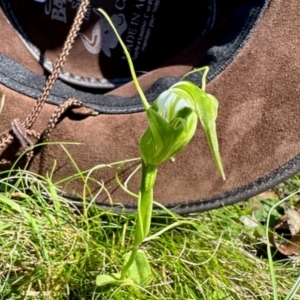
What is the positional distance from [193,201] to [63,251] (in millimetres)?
177

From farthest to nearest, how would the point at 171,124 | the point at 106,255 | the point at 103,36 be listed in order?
1. the point at 103,36
2. the point at 106,255
3. the point at 171,124

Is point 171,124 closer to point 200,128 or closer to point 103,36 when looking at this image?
point 200,128

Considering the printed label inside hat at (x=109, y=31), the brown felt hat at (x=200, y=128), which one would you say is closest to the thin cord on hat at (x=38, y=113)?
the brown felt hat at (x=200, y=128)

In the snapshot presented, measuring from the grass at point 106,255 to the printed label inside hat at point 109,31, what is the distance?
216mm

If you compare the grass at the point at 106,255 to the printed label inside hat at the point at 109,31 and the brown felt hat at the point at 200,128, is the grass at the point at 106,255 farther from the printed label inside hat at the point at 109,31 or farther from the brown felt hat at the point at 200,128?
the printed label inside hat at the point at 109,31

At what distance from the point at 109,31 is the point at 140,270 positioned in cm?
41

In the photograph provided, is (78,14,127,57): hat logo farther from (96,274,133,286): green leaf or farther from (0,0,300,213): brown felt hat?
(96,274,133,286): green leaf

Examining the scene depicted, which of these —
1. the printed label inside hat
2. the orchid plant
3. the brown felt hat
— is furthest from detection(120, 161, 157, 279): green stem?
the printed label inside hat

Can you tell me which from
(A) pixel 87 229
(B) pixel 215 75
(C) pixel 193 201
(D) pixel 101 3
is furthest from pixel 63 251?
(D) pixel 101 3

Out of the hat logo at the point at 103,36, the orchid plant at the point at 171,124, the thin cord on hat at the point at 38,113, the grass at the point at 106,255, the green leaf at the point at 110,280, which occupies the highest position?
the orchid plant at the point at 171,124

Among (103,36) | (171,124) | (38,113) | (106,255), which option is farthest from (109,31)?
(171,124)

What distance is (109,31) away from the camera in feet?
3.07

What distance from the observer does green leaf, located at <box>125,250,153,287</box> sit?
0.66 meters

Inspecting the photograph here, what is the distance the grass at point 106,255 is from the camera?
0.71m
